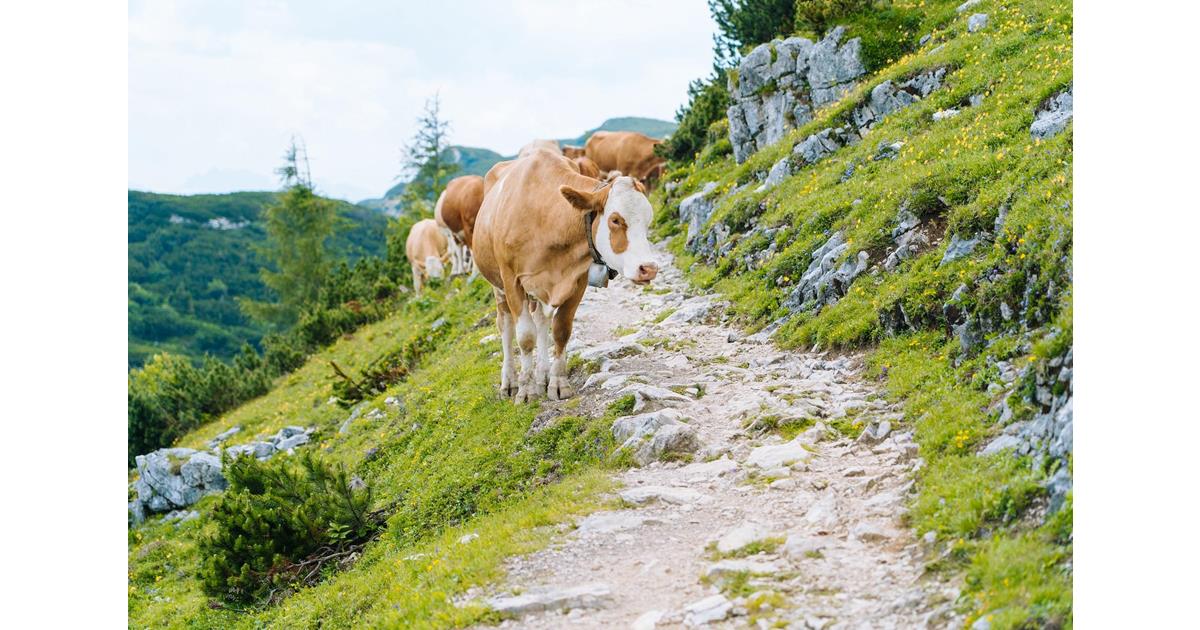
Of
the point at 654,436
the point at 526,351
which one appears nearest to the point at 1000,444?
the point at 654,436

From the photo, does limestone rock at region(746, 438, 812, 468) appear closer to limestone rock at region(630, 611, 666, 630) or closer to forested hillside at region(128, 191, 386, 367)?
limestone rock at region(630, 611, 666, 630)

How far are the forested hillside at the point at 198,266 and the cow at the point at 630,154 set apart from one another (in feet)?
187

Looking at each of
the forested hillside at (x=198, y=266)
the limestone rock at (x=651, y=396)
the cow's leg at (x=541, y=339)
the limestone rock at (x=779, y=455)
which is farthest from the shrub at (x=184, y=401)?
the forested hillside at (x=198, y=266)

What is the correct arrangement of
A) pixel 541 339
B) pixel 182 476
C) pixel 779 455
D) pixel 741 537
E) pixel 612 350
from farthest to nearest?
pixel 182 476
pixel 612 350
pixel 541 339
pixel 779 455
pixel 741 537

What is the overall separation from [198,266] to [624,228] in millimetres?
129402

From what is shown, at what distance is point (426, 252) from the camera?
1287 inches

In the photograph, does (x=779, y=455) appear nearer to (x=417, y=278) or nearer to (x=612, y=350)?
(x=612, y=350)

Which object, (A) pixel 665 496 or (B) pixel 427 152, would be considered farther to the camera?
(B) pixel 427 152

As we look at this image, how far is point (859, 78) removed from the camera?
2269cm

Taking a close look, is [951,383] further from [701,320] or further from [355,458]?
[355,458]

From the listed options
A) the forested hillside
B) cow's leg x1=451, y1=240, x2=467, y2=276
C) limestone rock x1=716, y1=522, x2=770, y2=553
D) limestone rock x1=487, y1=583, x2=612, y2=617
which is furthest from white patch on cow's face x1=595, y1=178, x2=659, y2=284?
the forested hillside

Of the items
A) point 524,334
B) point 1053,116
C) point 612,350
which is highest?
point 1053,116
